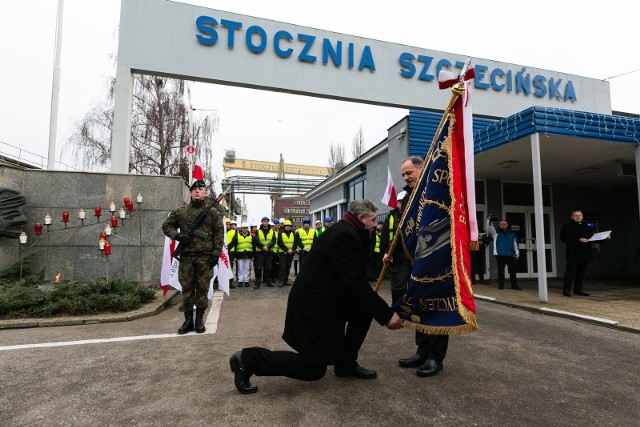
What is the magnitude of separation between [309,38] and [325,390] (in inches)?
396

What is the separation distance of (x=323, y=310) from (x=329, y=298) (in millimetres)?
100

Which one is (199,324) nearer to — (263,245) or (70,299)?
(70,299)

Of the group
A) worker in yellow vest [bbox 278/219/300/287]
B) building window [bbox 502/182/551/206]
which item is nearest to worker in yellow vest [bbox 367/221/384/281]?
worker in yellow vest [bbox 278/219/300/287]

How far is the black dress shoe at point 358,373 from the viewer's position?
9.91 ft

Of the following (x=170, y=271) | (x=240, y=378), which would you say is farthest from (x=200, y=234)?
(x=240, y=378)

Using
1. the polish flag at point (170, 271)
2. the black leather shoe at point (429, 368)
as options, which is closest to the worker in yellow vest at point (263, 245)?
the polish flag at point (170, 271)

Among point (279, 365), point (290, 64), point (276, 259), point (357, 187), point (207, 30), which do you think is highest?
point (207, 30)

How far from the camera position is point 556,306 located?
6262 mm

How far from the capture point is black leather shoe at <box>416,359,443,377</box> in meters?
3.07

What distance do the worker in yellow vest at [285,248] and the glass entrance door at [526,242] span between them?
690 centimetres

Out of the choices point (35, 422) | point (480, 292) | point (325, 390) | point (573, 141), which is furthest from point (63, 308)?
point (573, 141)

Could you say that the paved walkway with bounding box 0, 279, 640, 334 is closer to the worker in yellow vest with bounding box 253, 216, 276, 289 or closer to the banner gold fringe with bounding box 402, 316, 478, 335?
the worker in yellow vest with bounding box 253, 216, 276, 289

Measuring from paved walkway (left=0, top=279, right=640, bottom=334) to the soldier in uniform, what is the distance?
1.43 m

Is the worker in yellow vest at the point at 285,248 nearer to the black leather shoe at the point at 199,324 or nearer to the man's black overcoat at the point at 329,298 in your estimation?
the black leather shoe at the point at 199,324
